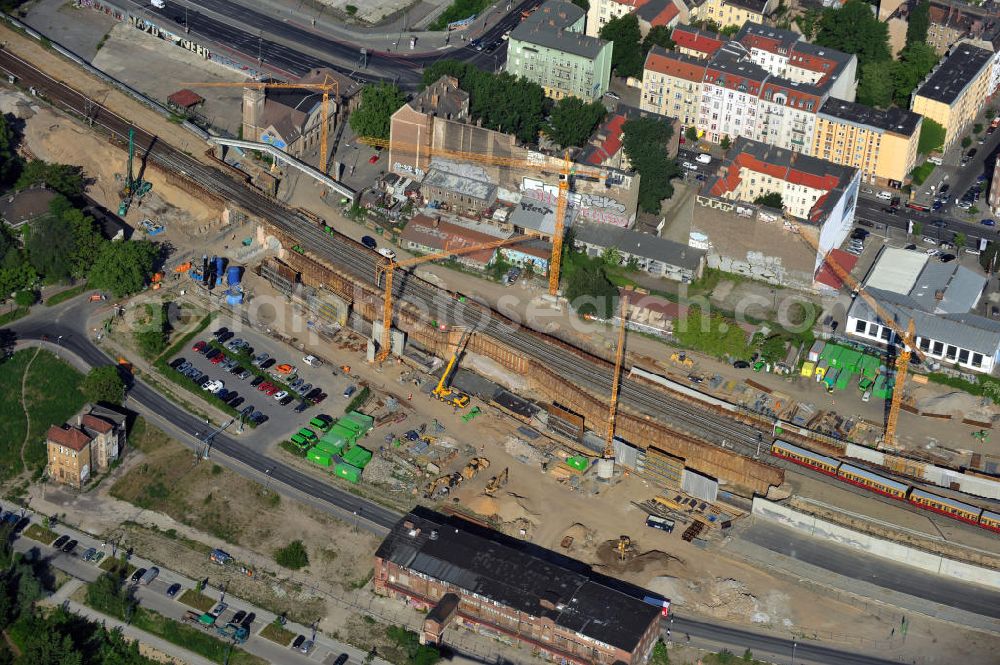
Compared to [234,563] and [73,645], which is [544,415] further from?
[73,645]

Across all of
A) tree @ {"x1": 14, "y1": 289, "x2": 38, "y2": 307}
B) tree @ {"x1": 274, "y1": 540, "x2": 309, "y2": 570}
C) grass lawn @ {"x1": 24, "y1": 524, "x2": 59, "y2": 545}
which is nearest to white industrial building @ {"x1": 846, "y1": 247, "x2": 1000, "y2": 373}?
tree @ {"x1": 274, "y1": 540, "x2": 309, "y2": 570}

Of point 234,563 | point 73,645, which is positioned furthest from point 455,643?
point 73,645

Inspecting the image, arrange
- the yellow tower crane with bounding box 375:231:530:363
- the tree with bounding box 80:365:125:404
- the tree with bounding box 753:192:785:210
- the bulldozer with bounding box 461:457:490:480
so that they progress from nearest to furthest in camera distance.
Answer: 1. the bulldozer with bounding box 461:457:490:480
2. the tree with bounding box 80:365:125:404
3. the yellow tower crane with bounding box 375:231:530:363
4. the tree with bounding box 753:192:785:210

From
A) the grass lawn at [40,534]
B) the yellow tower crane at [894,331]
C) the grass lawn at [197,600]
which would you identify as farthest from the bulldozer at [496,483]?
the grass lawn at [40,534]

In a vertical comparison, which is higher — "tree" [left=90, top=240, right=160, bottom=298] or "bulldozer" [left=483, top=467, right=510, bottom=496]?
"tree" [left=90, top=240, right=160, bottom=298]

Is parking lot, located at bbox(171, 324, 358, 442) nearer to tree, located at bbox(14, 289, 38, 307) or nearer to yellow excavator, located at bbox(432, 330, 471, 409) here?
yellow excavator, located at bbox(432, 330, 471, 409)

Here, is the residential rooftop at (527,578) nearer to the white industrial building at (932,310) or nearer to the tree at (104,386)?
the tree at (104,386)
